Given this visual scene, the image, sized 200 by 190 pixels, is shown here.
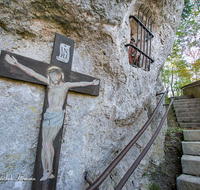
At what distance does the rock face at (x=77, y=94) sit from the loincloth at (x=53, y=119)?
0.27ft

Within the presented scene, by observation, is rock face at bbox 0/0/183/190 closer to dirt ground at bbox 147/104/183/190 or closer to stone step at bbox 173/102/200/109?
dirt ground at bbox 147/104/183/190

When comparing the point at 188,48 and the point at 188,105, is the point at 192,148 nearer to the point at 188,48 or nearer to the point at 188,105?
the point at 188,105

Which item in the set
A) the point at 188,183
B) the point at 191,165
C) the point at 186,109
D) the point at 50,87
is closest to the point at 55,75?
the point at 50,87

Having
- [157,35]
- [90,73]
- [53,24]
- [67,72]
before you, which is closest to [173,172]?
[90,73]

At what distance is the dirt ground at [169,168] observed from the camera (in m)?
2.12

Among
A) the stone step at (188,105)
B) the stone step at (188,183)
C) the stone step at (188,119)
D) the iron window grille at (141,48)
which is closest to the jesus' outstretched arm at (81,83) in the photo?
the iron window grille at (141,48)

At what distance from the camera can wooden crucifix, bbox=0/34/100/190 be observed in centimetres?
114

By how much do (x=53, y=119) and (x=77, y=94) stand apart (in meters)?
0.40

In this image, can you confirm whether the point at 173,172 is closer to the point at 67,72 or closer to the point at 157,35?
the point at 67,72

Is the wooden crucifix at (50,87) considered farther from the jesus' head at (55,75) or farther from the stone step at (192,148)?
the stone step at (192,148)

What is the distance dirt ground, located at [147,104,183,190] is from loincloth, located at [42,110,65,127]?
1.95 metres

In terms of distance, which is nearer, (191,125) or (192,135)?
(192,135)

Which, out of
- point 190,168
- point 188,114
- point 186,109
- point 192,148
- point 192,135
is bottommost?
point 190,168

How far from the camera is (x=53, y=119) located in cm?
126
